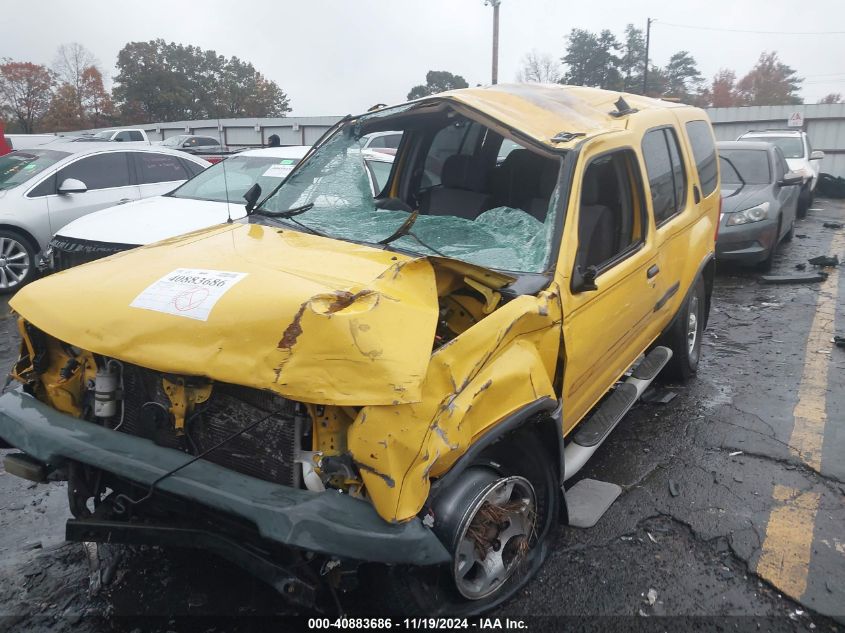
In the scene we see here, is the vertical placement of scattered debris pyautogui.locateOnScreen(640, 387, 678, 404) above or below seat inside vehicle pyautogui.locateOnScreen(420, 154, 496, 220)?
below

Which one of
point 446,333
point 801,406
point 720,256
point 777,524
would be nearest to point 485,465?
point 446,333

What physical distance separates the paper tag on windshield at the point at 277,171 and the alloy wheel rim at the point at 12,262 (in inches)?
122

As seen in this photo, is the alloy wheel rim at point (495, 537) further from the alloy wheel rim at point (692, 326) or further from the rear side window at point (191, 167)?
the rear side window at point (191, 167)

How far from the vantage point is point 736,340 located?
232 inches

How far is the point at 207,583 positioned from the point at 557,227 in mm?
2168

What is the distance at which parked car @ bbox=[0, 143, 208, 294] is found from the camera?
24.2 ft

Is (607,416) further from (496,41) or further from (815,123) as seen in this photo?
(496,41)

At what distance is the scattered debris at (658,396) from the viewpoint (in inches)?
181

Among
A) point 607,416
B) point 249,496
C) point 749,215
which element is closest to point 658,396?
Result: point 607,416

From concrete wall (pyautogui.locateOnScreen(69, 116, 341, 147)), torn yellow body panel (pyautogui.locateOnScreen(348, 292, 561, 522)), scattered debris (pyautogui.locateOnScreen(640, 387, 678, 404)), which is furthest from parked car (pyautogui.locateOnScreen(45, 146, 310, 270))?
concrete wall (pyautogui.locateOnScreen(69, 116, 341, 147))

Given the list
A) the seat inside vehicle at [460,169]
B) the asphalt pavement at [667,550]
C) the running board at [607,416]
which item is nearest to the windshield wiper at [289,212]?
the seat inside vehicle at [460,169]

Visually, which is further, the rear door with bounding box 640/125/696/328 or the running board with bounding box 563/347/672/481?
the rear door with bounding box 640/125/696/328

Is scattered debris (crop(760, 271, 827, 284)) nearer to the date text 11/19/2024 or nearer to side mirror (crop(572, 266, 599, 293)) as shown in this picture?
side mirror (crop(572, 266, 599, 293))

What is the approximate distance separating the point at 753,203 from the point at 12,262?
9.03 meters
